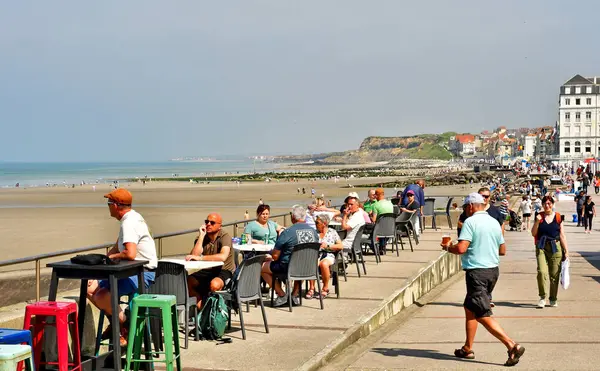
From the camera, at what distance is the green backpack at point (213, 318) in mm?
8558

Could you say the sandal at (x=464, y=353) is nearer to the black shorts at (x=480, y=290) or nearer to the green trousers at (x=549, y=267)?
the black shorts at (x=480, y=290)

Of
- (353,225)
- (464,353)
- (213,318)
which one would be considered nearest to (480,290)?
(464,353)

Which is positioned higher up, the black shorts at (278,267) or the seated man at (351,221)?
the seated man at (351,221)

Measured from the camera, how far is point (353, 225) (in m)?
14.2

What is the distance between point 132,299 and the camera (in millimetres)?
7059

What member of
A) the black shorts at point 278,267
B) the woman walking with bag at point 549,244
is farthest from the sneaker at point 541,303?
the black shorts at point 278,267

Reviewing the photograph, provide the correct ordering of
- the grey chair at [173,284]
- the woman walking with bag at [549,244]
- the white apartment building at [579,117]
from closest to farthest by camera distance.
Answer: the grey chair at [173,284] → the woman walking with bag at [549,244] → the white apartment building at [579,117]

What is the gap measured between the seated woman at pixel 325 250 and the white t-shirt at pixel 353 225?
1198 mm

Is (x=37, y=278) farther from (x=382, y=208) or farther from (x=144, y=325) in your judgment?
(x=382, y=208)

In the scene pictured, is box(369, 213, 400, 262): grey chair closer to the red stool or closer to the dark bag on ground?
the dark bag on ground

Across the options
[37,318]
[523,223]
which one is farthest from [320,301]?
[523,223]

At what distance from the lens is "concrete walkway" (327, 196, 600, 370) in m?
8.12

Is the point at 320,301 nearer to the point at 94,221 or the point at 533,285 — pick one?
the point at 533,285

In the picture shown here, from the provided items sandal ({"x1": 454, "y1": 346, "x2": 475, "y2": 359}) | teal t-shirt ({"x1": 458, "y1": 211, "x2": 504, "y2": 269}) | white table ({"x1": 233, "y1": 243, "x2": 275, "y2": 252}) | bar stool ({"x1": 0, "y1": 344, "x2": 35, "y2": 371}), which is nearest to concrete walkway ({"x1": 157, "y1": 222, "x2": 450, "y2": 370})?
white table ({"x1": 233, "y1": 243, "x2": 275, "y2": 252})
